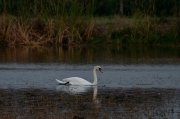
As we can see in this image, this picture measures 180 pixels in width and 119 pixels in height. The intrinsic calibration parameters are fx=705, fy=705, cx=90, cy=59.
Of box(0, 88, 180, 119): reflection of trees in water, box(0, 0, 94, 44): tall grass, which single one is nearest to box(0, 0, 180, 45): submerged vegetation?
box(0, 0, 94, 44): tall grass

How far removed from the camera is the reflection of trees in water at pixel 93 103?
15.8 metres

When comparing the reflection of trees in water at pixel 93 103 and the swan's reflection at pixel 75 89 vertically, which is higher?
the reflection of trees in water at pixel 93 103

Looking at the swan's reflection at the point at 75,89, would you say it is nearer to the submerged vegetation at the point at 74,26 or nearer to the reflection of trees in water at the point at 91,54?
the reflection of trees in water at the point at 91,54

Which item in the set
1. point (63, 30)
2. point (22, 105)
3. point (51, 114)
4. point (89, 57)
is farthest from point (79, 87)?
point (63, 30)

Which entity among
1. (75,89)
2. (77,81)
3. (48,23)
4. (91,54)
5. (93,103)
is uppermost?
(93,103)

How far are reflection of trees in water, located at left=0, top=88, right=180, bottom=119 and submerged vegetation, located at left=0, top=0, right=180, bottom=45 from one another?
51.4 feet

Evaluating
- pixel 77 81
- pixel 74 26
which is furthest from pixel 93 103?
pixel 74 26

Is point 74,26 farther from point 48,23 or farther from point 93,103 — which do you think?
point 93,103

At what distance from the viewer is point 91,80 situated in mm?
23797

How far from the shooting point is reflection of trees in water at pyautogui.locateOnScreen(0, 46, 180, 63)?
29.2 meters

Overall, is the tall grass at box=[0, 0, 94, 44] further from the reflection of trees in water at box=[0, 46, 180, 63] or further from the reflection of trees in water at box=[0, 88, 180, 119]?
the reflection of trees in water at box=[0, 88, 180, 119]

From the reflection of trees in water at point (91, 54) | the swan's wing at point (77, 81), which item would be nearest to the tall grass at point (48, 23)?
the reflection of trees in water at point (91, 54)

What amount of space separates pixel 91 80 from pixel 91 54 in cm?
795

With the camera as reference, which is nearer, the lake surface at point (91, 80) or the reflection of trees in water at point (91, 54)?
the lake surface at point (91, 80)
